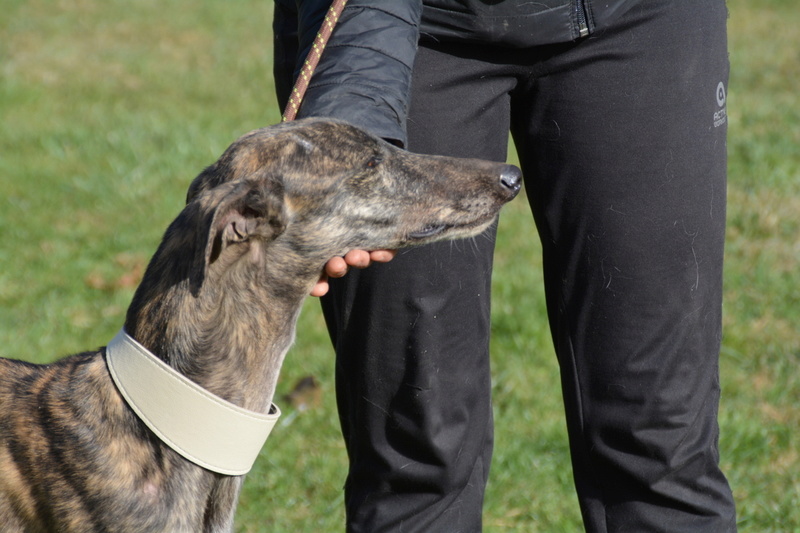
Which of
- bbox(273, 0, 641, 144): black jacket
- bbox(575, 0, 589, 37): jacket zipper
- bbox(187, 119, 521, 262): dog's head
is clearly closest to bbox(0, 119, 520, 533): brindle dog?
bbox(187, 119, 521, 262): dog's head

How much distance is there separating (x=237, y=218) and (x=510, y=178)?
0.82 meters

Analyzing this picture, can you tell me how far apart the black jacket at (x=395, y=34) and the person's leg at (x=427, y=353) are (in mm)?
128

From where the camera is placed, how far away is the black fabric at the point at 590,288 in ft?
9.11

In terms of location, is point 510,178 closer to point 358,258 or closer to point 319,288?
point 358,258

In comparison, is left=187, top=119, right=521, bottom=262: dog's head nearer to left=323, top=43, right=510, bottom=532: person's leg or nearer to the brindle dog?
the brindle dog

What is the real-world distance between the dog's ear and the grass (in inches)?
69.0

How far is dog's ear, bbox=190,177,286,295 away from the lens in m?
2.38

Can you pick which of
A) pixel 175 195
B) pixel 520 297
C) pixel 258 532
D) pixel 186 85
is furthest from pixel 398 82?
pixel 186 85

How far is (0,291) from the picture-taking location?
5.74m

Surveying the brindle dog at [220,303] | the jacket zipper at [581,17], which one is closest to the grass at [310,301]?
the brindle dog at [220,303]

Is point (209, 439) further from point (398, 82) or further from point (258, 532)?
point (258, 532)

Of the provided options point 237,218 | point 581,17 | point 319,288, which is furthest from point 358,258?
point 581,17

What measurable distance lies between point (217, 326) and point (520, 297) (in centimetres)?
323

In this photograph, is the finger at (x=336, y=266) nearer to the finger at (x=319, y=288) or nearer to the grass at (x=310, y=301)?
the finger at (x=319, y=288)
